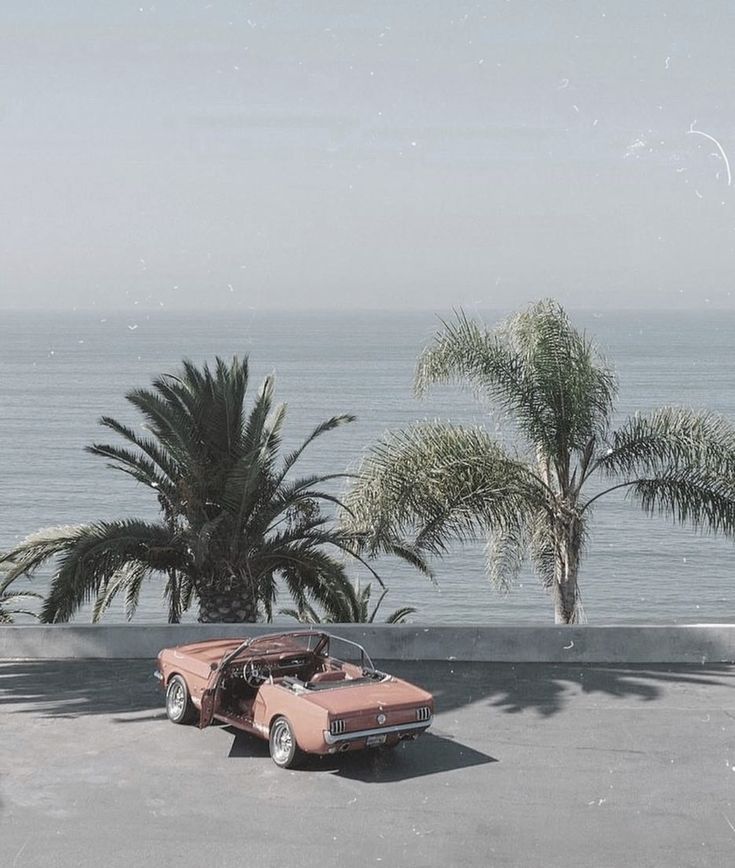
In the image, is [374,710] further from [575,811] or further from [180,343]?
[180,343]

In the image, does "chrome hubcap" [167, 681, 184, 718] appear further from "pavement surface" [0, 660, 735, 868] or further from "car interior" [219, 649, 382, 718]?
"car interior" [219, 649, 382, 718]

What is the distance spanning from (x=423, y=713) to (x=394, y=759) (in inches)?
19.8

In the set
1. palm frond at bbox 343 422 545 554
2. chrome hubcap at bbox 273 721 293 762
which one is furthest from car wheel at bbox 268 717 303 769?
palm frond at bbox 343 422 545 554

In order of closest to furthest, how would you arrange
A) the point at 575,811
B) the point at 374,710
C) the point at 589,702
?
the point at 575,811 < the point at 374,710 < the point at 589,702

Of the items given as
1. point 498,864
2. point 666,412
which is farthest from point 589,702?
point 666,412

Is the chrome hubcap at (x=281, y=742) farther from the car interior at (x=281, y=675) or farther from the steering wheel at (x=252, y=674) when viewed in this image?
the steering wheel at (x=252, y=674)

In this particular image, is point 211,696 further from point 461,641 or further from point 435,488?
point 435,488

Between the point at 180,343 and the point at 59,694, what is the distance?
7328 inches

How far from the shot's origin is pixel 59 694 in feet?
39.1

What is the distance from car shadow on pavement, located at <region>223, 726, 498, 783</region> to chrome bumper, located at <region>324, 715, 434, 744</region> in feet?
1.05

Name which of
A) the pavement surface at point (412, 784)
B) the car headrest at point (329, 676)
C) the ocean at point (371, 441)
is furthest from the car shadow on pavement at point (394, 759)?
the ocean at point (371, 441)

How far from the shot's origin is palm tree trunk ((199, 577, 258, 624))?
Answer: 16.1 meters

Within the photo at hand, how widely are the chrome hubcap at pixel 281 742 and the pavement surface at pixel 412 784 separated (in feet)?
0.50

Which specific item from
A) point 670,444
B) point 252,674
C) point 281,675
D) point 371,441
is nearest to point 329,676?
point 281,675
